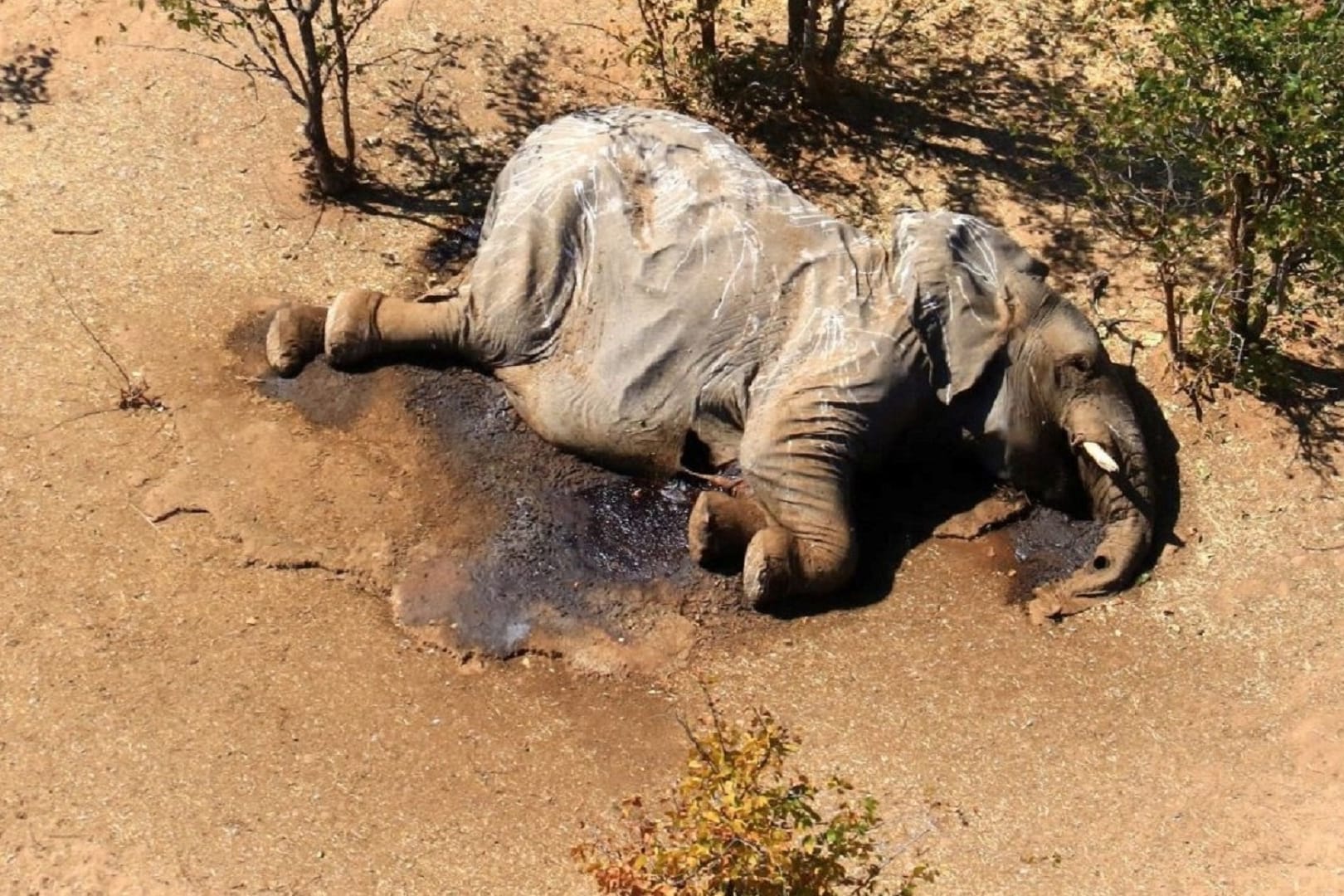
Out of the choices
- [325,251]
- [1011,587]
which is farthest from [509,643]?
[325,251]

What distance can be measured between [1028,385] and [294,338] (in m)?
4.88

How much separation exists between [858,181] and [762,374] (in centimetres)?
342

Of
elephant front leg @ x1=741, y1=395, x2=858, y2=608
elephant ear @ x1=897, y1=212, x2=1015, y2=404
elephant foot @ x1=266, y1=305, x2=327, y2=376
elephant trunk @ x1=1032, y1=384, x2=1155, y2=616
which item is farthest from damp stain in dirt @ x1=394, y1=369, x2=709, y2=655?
elephant trunk @ x1=1032, y1=384, x2=1155, y2=616

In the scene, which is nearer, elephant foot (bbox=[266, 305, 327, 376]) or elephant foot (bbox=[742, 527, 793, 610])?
elephant foot (bbox=[742, 527, 793, 610])

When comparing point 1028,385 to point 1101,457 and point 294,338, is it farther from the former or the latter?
point 294,338

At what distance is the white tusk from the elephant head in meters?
0.07

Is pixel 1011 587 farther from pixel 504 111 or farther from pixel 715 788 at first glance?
pixel 504 111

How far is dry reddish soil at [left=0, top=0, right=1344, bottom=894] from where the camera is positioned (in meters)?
7.76

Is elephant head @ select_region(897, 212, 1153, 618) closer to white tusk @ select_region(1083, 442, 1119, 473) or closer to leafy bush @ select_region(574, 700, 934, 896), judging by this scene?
white tusk @ select_region(1083, 442, 1119, 473)

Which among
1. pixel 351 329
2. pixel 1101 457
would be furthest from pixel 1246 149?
pixel 351 329

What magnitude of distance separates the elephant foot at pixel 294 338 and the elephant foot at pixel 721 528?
297 centimetres

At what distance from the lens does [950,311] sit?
9516 millimetres

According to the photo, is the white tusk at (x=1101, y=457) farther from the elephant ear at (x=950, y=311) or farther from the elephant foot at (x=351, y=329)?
the elephant foot at (x=351, y=329)

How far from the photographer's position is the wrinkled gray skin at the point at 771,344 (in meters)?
9.23
